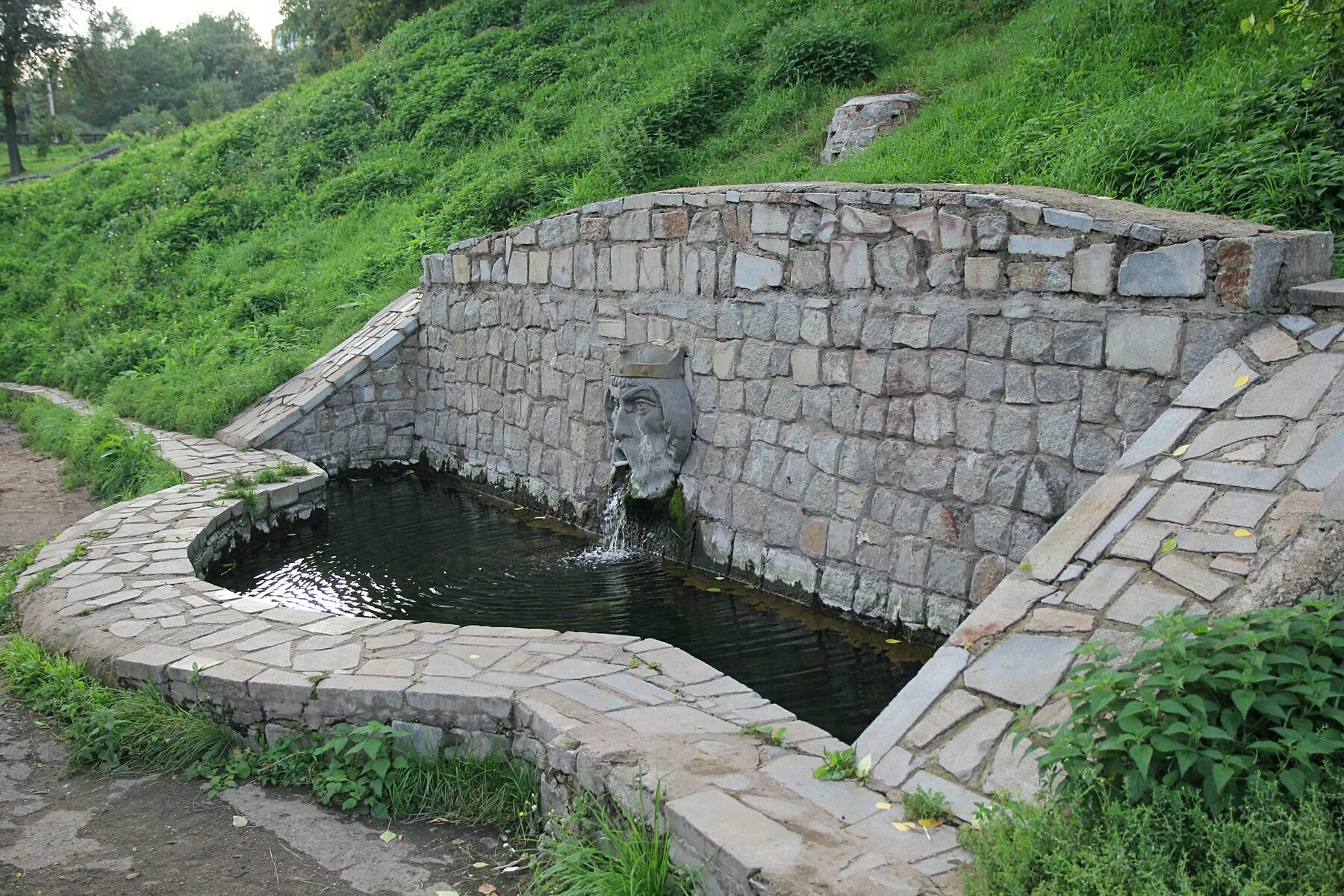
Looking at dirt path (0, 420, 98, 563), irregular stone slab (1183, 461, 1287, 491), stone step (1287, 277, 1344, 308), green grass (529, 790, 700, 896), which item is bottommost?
dirt path (0, 420, 98, 563)

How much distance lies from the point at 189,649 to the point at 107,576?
5.20 feet

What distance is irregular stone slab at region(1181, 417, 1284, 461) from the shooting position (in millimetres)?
3996

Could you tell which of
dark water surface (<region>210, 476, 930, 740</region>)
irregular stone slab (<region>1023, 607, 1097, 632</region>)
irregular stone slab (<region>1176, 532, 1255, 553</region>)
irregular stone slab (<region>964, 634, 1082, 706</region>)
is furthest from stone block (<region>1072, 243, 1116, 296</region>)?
dark water surface (<region>210, 476, 930, 740</region>)

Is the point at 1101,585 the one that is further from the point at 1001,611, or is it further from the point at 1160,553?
the point at 1001,611

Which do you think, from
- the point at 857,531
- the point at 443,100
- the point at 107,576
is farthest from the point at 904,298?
the point at 443,100

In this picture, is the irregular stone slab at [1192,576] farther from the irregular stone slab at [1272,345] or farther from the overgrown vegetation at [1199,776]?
the irregular stone slab at [1272,345]

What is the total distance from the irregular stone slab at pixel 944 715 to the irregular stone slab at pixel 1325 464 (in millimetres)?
1367

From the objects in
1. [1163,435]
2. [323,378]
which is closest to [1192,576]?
[1163,435]

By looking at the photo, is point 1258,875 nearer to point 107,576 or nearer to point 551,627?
point 551,627

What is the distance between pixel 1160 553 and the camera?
382 centimetres

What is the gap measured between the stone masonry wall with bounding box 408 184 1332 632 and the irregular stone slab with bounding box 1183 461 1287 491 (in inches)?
28.4

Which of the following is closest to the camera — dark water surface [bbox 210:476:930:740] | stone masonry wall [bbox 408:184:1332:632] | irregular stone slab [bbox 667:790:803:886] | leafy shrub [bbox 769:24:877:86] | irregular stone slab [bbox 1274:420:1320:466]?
irregular stone slab [bbox 667:790:803:886]

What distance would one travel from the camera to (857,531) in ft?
20.2

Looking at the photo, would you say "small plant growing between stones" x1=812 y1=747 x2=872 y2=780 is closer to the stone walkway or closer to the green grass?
the stone walkway
